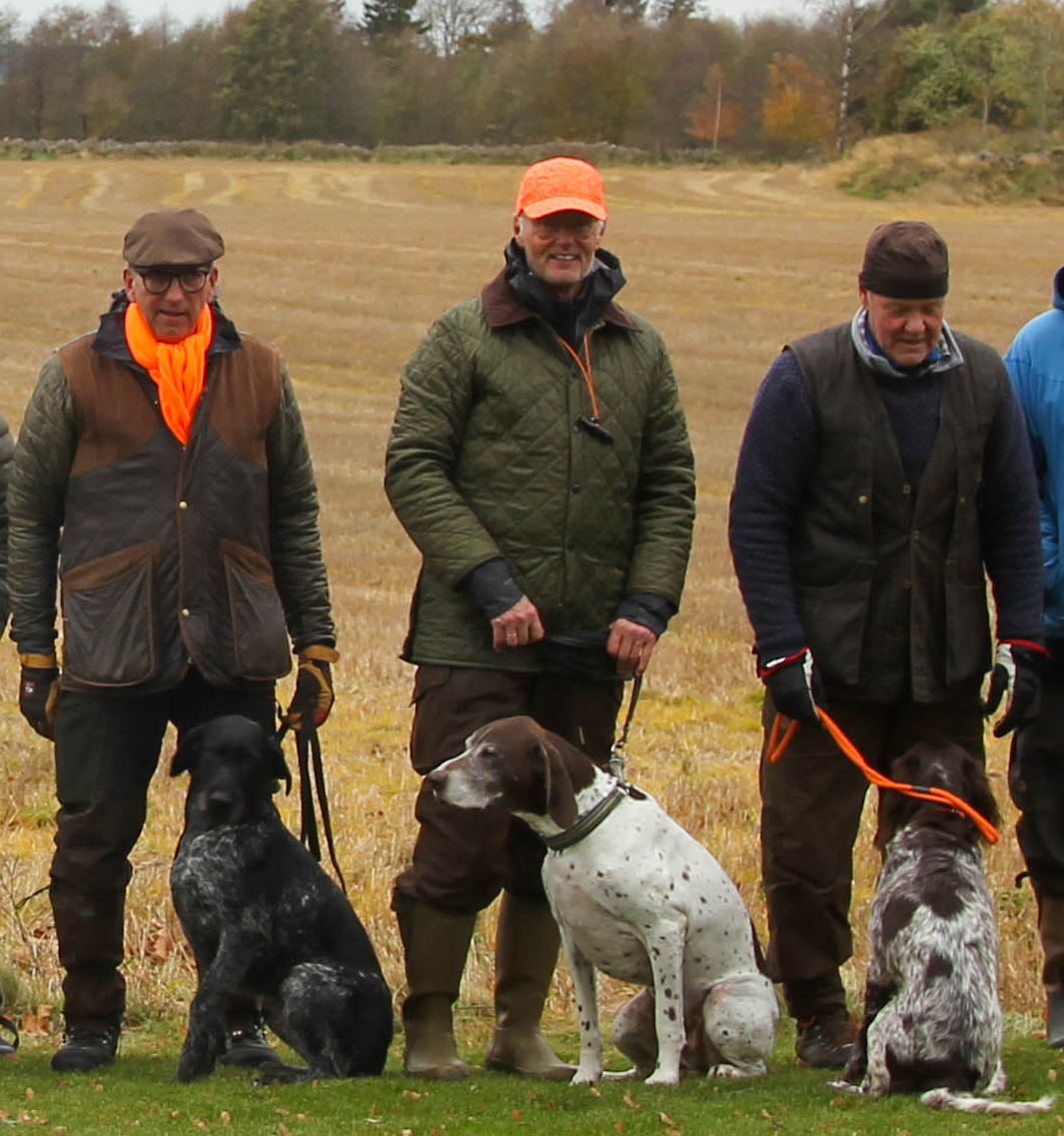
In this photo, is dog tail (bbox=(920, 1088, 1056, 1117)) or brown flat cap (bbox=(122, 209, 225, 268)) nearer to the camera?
dog tail (bbox=(920, 1088, 1056, 1117))

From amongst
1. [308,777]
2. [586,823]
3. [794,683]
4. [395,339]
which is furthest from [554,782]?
[395,339]

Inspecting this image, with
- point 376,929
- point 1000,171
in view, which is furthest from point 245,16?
point 376,929

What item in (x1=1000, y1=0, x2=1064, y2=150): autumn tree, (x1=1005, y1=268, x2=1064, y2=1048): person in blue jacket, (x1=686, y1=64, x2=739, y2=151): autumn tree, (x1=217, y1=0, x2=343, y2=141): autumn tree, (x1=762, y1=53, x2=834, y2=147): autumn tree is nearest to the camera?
(x1=1005, y1=268, x2=1064, y2=1048): person in blue jacket

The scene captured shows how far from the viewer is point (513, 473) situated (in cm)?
592

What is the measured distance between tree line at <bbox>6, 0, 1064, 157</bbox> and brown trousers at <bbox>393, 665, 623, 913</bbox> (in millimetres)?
64259

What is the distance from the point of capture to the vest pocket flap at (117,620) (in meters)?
5.80

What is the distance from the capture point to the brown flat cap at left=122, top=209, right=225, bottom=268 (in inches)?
227

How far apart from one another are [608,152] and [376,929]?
6311 centimetres

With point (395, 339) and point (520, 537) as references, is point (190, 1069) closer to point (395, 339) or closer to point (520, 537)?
point (520, 537)

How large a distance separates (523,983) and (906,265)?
8.12 ft

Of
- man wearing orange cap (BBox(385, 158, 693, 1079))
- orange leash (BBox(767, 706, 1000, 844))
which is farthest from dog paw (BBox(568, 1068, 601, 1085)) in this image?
orange leash (BBox(767, 706, 1000, 844))

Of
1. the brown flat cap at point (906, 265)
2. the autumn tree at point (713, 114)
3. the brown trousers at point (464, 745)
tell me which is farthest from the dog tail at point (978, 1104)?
the autumn tree at point (713, 114)

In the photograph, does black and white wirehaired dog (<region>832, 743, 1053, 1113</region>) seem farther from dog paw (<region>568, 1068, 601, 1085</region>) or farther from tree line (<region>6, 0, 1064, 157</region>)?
tree line (<region>6, 0, 1064, 157</region>)

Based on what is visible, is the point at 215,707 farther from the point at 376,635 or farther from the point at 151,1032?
the point at 376,635
